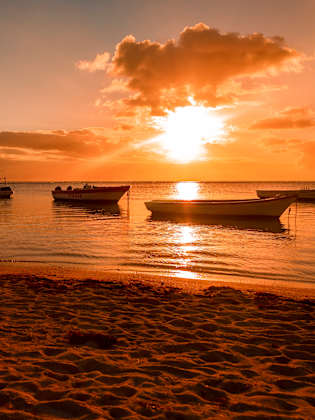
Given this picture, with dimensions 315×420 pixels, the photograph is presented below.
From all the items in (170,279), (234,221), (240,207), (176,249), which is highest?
(240,207)

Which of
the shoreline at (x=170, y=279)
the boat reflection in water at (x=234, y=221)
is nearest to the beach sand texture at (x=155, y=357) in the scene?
the shoreline at (x=170, y=279)

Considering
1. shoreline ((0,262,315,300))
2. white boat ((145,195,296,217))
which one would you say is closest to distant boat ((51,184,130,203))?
white boat ((145,195,296,217))

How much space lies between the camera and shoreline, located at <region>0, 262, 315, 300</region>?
926 cm

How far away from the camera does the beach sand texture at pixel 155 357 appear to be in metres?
3.75

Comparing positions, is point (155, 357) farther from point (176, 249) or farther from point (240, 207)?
point (240, 207)

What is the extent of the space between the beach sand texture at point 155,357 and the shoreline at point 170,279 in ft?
3.83

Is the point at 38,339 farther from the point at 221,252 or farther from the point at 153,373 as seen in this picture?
the point at 221,252

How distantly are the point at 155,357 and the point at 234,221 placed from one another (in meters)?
25.5

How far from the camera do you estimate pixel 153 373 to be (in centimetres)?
448

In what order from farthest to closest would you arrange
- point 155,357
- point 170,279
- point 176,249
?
point 176,249, point 170,279, point 155,357

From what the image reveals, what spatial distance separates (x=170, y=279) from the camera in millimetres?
10484

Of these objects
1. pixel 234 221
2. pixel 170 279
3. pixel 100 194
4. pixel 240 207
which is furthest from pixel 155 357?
pixel 100 194

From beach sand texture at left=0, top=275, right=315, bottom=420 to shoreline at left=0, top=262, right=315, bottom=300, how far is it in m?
1.17

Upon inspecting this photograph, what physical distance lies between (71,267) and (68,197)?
141ft
